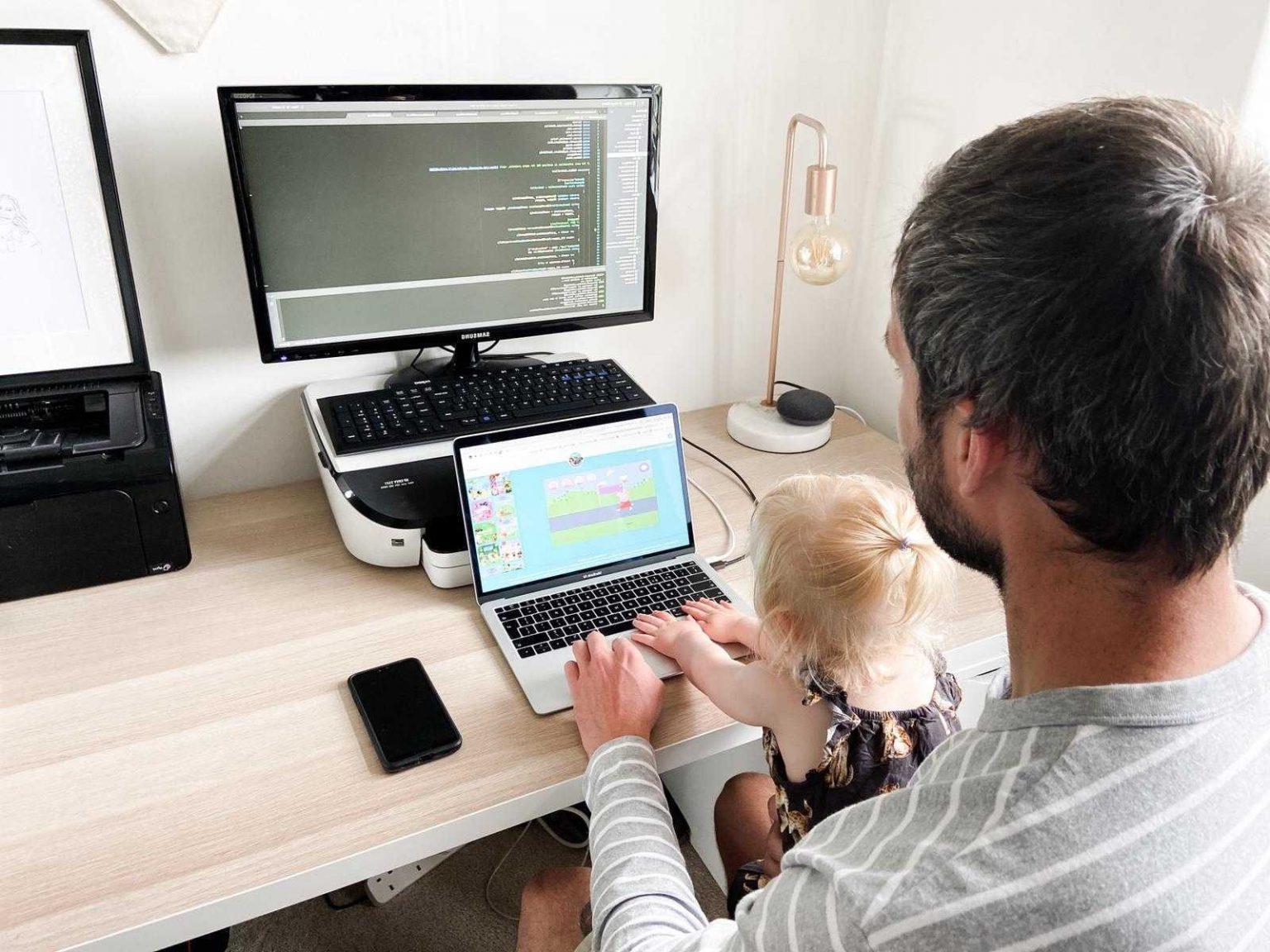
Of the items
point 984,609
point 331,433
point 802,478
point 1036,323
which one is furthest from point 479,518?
point 1036,323

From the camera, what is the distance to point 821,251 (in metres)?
1.42

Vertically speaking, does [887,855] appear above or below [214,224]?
below

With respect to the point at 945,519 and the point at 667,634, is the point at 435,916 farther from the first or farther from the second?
the point at 945,519

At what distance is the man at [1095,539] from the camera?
0.52 m

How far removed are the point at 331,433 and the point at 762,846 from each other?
0.76 metres

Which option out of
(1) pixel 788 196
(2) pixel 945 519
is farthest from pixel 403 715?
(1) pixel 788 196

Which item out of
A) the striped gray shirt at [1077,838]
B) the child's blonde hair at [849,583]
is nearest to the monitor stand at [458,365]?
the child's blonde hair at [849,583]

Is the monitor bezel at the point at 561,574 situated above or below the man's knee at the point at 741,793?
above

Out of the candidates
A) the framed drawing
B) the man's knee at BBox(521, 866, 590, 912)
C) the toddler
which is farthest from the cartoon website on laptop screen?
the framed drawing

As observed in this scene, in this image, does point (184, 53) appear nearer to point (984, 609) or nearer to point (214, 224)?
point (214, 224)

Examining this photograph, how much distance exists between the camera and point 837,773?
96 cm

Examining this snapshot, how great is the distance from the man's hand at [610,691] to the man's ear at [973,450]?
430 millimetres

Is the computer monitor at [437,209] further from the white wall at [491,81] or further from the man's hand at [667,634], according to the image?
the man's hand at [667,634]

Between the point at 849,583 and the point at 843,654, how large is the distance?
0.24 feet
